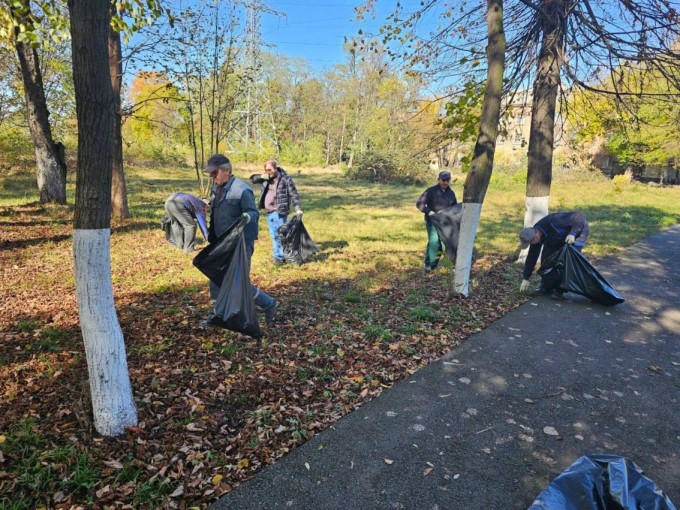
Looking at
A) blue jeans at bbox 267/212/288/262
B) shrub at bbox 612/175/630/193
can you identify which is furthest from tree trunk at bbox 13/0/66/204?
shrub at bbox 612/175/630/193

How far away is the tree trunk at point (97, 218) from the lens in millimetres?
2459

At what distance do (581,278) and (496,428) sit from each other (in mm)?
3857

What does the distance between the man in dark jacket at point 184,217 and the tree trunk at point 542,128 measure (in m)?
5.95

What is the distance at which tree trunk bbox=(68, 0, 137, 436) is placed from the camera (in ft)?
8.07

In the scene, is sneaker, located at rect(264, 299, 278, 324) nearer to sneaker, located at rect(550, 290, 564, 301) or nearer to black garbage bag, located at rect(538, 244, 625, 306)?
black garbage bag, located at rect(538, 244, 625, 306)

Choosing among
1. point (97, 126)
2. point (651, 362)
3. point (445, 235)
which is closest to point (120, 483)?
point (97, 126)

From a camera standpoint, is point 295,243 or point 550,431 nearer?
point 550,431

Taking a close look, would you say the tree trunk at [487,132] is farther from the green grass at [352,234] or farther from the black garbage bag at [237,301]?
the black garbage bag at [237,301]

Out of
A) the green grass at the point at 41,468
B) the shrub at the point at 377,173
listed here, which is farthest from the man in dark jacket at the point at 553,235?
the shrub at the point at 377,173

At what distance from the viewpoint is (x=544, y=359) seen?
462cm

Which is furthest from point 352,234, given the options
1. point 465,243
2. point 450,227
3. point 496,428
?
point 496,428

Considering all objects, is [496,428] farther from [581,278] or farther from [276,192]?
[276,192]

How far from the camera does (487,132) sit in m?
5.75

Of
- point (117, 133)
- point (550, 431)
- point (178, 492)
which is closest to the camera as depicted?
point (178, 492)
